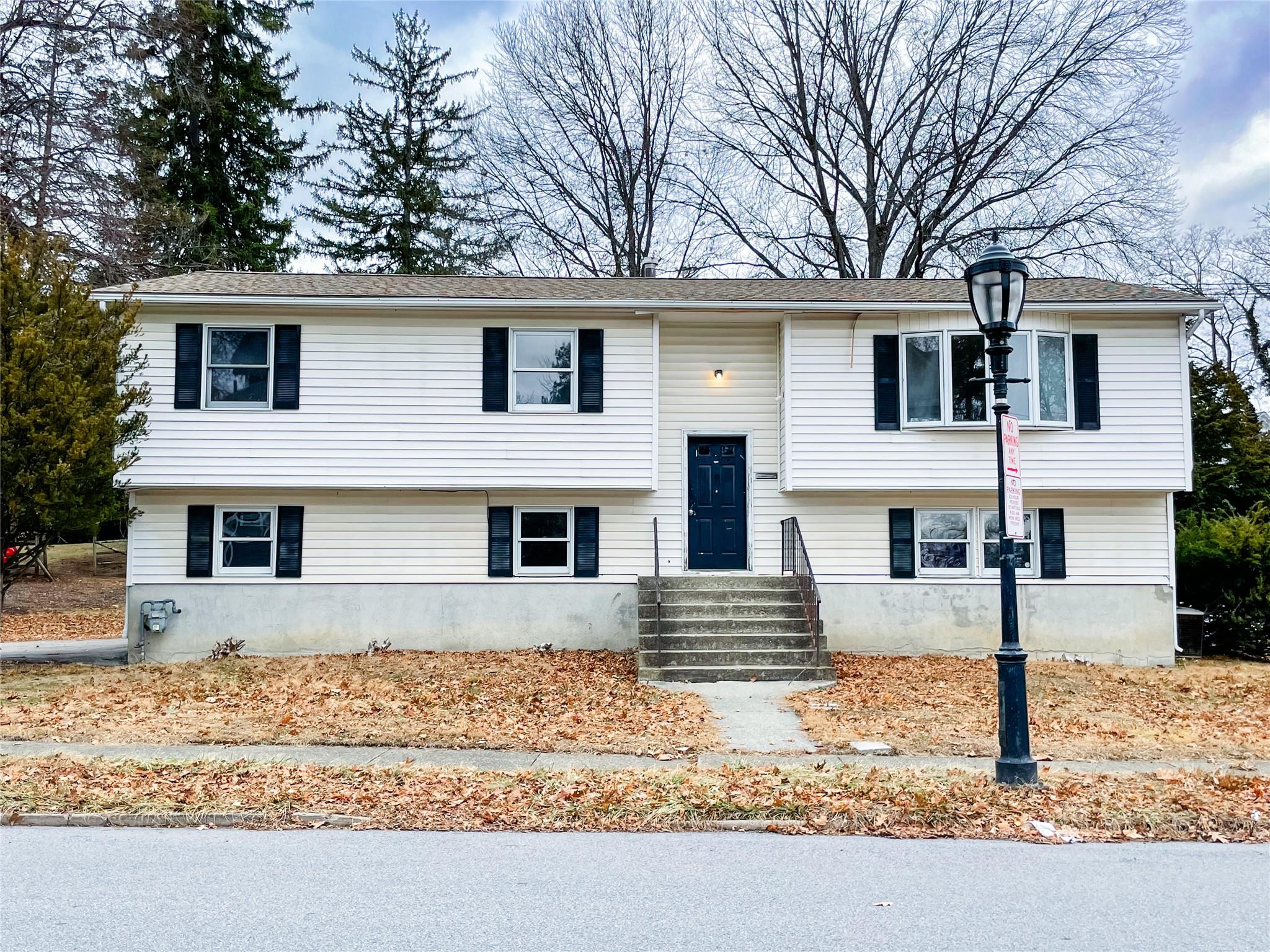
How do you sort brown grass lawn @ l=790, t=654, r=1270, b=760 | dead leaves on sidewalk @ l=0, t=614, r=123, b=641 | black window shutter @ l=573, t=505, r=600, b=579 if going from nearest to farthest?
brown grass lawn @ l=790, t=654, r=1270, b=760 → black window shutter @ l=573, t=505, r=600, b=579 → dead leaves on sidewalk @ l=0, t=614, r=123, b=641

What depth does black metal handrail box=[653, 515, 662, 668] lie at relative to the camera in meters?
12.9

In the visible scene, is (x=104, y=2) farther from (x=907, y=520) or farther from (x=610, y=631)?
(x=907, y=520)

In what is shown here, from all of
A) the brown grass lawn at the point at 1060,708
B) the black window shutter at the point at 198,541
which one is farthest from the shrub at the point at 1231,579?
the black window shutter at the point at 198,541

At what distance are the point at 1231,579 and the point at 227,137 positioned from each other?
3061cm

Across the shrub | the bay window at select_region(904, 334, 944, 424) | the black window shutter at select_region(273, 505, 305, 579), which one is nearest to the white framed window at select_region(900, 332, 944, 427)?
the bay window at select_region(904, 334, 944, 424)

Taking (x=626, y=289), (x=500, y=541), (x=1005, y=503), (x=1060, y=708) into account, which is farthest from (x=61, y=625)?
(x=1005, y=503)

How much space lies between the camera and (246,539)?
49.2ft

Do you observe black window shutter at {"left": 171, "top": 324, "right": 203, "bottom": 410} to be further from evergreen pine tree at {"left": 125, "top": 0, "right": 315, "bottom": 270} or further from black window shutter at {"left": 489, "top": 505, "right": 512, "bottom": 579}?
evergreen pine tree at {"left": 125, "top": 0, "right": 315, "bottom": 270}

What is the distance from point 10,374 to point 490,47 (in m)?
25.2

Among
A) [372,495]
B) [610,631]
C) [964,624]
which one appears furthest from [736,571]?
[372,495]

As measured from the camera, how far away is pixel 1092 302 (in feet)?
48.3

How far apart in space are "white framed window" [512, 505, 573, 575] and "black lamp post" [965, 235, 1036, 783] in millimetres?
8861

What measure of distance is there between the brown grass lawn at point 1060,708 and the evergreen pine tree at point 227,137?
2332 centimetres

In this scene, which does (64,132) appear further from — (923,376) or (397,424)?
(923,376)
